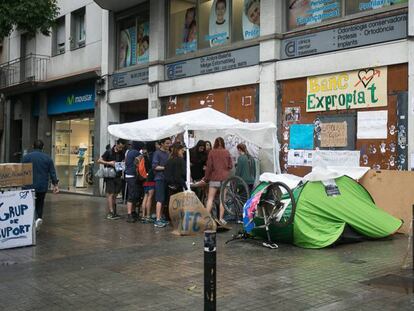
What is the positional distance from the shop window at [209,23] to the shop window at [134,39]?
133 centimetres

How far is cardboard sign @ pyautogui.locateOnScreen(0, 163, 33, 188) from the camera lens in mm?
8453

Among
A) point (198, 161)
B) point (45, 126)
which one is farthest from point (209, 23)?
point (45, 126)

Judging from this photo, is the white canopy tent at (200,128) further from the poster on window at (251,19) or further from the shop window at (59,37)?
the shop window at (59,37)

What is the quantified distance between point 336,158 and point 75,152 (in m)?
12.4

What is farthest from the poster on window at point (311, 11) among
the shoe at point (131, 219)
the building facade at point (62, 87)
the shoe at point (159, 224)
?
the building facade at point (62, 87)

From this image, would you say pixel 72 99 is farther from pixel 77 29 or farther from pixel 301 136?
pixel 301 136

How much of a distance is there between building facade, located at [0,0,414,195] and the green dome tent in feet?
5.49

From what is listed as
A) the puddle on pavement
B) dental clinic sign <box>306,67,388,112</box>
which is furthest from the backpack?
the puddle on pavement

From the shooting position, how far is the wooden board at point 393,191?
9.39 meters

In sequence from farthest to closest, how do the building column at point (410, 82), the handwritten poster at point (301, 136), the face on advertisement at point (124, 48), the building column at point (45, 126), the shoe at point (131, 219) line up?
the building column at point (45, 126) < the face on advertisement at point (124, 48) < the handwritten poster at point (301, 136) < the shoe at point (131, 219) < the building column at point (410, 82)

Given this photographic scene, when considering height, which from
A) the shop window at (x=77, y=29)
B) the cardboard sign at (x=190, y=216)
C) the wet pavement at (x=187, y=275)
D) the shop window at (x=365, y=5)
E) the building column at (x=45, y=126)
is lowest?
the wet pavement at (x=187, y=275)

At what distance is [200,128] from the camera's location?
1070 cm

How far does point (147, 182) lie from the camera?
442 inches

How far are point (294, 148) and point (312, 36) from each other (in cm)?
256
